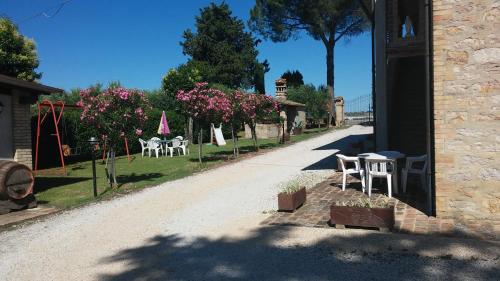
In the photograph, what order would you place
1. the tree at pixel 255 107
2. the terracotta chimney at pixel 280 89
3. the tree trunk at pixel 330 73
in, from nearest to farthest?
1. the tree at pixel 255 107
2. the terracotta chimney at pixel 280 89
3. the tree trunk at pixel 330 73

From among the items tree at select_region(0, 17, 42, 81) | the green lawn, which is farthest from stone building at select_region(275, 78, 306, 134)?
tree at select_region(0, 17, 42, 81)

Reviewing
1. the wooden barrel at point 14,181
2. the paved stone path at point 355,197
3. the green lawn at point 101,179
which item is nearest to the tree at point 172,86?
the green lawn at point 101,179

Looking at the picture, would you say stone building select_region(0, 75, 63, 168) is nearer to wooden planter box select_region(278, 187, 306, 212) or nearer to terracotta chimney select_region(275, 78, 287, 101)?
wooden planter box select_region(278, 187, 306, 212)

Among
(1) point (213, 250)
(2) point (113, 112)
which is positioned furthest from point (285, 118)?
(1) point (213, 250)

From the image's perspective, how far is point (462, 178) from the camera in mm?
6145

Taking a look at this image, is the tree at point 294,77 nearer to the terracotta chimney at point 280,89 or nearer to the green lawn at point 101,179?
the terracotta chimney at point 280,89

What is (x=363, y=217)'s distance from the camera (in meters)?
5.86

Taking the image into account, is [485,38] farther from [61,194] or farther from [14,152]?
[14,152]

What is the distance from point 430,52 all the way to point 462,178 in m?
1.86

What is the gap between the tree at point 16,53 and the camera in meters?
19.9

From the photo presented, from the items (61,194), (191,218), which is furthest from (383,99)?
(61,194)

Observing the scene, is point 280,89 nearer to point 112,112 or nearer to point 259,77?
point 259,77

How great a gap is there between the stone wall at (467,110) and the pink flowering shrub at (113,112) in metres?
6.93

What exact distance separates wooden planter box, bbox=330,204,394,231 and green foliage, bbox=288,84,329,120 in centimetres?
3021
